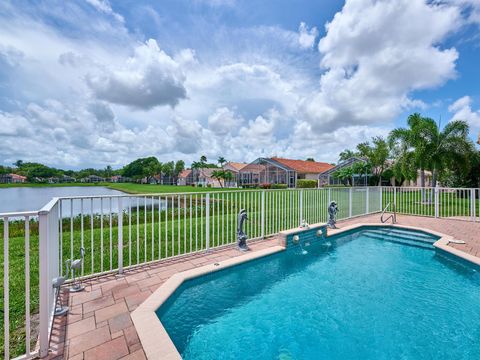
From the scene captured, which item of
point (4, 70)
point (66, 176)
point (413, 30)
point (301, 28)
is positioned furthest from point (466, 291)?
point (66, 176)

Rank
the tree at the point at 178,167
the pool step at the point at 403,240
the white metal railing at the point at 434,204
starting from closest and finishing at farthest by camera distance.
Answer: the pool step at the point at 403,240 < the white metal railing at the point at 434,204 < the tree at the point at 178,167

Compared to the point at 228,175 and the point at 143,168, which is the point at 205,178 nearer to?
the point at 228,175

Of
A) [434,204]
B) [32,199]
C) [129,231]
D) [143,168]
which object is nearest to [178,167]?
[143,168]

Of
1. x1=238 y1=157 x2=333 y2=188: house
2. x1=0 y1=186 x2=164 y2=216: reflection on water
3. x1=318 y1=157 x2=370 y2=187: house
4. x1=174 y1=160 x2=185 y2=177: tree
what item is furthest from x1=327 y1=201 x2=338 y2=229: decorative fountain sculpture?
x1=174 y1=160 x2=185 y2=177: tree

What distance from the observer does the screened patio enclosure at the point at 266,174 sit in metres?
31.4

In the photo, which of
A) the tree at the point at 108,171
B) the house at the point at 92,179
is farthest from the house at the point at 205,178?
the tree at the point at 108,171

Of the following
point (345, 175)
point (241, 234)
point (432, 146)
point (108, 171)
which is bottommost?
point (241, 234)

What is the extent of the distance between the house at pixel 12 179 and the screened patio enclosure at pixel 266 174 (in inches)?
3008

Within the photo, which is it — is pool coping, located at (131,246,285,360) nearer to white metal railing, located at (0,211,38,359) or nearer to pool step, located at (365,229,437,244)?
white metal railing, located at (0,211,38,359)

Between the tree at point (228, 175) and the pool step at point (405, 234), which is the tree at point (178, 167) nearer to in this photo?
the tree at point (228, 175)

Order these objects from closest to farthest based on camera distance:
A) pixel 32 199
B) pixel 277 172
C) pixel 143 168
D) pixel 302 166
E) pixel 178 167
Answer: pixel 32 199 → pixel 277 172 → pixel 302 166 → pixel 178 167 → pixel 143 168

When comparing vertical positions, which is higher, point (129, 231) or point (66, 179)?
point (66, 179)

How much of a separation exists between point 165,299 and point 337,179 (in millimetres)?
31923

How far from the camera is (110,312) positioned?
2594 millimetres
